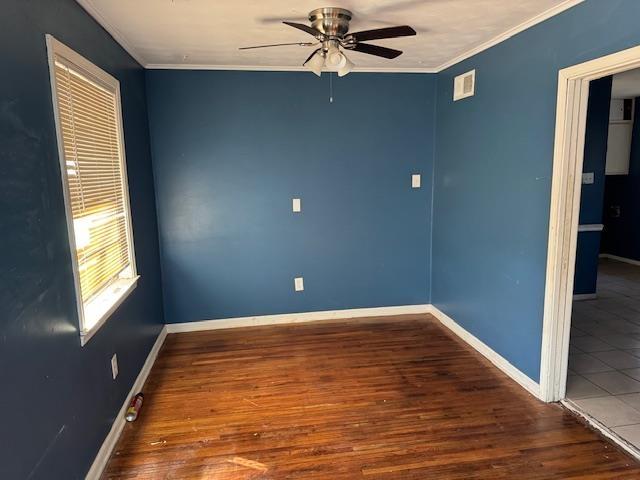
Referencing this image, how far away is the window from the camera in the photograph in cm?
191

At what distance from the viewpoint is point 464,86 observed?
3.42 m

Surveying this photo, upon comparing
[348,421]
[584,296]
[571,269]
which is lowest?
[348,421]

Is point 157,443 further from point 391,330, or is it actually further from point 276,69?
point 276,69

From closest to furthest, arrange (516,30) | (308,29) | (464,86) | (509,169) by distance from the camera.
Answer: (308,29), (516,30), (509,169), (464,86)

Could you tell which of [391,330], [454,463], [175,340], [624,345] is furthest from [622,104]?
[175,340]

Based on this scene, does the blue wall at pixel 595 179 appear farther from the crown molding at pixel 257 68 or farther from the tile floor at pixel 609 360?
the crown molding at pixel 257 68

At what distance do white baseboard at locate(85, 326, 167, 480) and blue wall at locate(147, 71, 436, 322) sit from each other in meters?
0.80

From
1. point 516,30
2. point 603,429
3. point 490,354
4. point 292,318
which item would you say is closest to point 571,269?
point 603,429

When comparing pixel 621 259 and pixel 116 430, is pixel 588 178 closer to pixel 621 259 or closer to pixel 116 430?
pixel 621 259

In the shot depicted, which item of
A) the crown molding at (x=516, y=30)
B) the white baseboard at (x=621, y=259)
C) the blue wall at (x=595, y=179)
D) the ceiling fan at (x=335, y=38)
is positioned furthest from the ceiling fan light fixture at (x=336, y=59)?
the white baseboard at (x=621, y=259)

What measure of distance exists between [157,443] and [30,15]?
2144 mm

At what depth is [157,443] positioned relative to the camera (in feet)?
7.60

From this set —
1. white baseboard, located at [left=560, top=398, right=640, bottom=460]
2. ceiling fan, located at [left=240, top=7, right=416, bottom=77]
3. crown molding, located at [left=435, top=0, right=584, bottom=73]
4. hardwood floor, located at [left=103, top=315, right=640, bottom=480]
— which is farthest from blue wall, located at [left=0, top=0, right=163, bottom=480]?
white baseboard, located at [left=560, top=398, right=640, bottom=460]

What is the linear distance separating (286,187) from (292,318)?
50.7 inches
